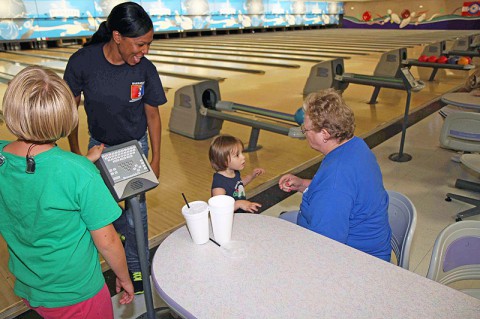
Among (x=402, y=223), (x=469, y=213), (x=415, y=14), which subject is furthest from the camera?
(x=415, y=14)

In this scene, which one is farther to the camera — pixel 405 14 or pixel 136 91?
pixel 405 14

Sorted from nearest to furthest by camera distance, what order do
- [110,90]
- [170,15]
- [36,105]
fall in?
[36,105]
[110,90]
[170,15]

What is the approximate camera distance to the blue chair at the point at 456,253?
1167mm

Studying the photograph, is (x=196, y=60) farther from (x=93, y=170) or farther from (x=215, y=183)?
(x=93, y=170)

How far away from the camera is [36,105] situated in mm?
855

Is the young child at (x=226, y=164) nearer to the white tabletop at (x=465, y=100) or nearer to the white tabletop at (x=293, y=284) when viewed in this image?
the white tabletop at (x=293, y=284)

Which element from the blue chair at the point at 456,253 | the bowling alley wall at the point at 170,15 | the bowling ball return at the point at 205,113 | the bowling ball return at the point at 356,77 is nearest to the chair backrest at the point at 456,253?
the blue chair at the point at 456,253

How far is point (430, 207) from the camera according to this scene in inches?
102

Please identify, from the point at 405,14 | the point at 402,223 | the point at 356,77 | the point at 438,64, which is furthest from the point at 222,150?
the point at 405,14

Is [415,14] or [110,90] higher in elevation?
[415,14]

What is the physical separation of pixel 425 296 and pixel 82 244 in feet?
2.91

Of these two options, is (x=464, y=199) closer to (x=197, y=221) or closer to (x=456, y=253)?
(x=456, y=253)

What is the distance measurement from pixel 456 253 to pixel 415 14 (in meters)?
21.0

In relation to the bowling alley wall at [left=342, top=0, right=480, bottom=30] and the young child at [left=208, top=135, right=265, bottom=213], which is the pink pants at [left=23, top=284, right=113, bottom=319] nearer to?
the young child at [left=208, top=135, right=265, bottom=213]
